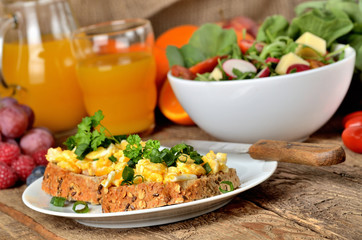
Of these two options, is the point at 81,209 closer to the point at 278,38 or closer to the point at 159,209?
the point at 159,209

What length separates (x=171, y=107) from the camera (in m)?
2.21

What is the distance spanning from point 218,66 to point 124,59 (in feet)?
1.47

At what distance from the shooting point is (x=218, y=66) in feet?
5.95

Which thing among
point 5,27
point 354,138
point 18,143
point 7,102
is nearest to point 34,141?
point 18,143

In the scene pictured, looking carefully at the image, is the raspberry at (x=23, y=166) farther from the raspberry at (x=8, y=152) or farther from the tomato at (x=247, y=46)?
the tomato at (x=247, y=46)

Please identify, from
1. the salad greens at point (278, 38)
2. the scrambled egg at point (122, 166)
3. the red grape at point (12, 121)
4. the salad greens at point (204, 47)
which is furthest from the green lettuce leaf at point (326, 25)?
the red grape at point (12, 121)

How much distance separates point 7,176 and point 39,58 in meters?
0.64

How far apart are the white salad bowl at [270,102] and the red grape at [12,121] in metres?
0.60

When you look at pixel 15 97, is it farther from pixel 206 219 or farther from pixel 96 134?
pixel 206 219

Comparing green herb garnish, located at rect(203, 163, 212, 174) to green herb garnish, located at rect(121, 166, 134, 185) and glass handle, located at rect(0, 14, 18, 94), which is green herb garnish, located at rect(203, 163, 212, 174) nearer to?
green herb garnish, located at rect(121, 166, 134, 185)

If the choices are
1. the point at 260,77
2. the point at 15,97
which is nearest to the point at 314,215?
the point at 260,77

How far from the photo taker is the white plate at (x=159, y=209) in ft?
3.84

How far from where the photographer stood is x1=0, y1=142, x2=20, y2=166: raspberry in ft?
5.83

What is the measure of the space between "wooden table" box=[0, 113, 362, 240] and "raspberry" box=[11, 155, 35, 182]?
165 mm
